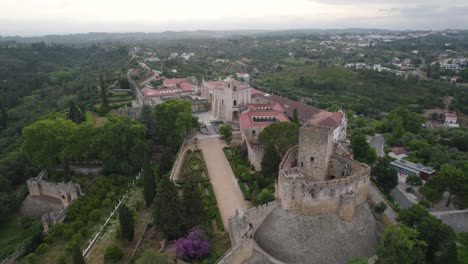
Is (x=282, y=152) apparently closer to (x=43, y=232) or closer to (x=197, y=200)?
Result: (x=197, y=200)

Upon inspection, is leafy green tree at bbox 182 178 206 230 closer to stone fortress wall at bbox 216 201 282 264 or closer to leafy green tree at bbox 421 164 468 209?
stone fortress wall at bbox 216 201 282 264

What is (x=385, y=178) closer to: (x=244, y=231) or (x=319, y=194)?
(x=319, y=194)

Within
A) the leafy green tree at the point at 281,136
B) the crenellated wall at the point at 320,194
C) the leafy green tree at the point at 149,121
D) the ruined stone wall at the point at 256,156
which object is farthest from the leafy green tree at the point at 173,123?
the crenellated wall at the point at 320,194

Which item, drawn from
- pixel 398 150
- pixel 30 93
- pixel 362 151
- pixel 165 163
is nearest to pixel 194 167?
pixel 165 163

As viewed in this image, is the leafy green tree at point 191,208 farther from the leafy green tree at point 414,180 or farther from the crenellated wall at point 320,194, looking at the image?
the leafy green tree at point 414,180

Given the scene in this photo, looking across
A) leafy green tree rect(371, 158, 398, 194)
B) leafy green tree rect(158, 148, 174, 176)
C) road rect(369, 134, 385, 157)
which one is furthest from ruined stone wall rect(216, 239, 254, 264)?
road rect(369, 134, 385, 157)
